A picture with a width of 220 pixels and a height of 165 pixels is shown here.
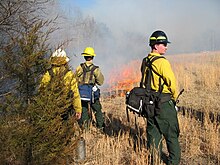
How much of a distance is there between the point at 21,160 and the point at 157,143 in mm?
2185

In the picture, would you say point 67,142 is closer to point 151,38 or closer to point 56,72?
point 56,72

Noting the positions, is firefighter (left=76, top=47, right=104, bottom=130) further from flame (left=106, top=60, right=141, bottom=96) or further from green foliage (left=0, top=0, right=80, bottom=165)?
flame (left=106, top=60, right=141, bottom=96)

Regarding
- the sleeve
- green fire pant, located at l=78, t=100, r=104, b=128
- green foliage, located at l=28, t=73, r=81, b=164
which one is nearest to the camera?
green foliage, located at l=28, t=73, r=81, b=164

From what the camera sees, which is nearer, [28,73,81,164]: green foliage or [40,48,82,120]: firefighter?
[28,73,81,164]: green foliage

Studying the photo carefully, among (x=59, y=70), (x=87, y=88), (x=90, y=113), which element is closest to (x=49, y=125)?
(x=59, y=70)

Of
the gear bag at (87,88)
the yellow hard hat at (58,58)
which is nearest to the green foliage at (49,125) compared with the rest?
the yellow hard hat at (58,58)

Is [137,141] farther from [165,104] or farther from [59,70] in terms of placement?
[59,70]

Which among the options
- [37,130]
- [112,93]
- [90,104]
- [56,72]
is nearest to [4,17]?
[90,104]

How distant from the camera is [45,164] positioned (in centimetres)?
367

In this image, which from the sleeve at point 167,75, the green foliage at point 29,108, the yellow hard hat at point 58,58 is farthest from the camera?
the sleeve at point 167,75

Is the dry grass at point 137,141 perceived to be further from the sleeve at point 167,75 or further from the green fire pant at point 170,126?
the sleeve at point 167,75

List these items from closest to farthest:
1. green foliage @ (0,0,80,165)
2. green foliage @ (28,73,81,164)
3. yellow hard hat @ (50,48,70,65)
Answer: green foliage @ (0,0,80,165), green foliage @ (28,73,81,164), yellow hard hat @ (50,48,70,65)

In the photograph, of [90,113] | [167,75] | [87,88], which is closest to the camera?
[167,75]

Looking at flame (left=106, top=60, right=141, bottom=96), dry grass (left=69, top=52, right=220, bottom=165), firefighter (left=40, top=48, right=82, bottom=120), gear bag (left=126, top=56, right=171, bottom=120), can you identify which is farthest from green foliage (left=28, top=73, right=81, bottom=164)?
flame (left=106, top=60, right=141, bottom=96)
